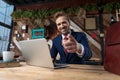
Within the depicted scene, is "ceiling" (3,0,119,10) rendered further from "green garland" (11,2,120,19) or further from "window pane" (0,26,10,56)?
"window pane" (0,26,10,56)

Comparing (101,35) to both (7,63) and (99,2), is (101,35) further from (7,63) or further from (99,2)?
(7,63)

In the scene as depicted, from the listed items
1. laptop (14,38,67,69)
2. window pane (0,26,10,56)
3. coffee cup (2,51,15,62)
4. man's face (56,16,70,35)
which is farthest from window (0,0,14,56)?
laptop (14,38,67,69)

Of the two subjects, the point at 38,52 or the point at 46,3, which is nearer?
the point at 38,52

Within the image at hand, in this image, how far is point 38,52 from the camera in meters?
1.15

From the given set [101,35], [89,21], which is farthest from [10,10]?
[101,35]

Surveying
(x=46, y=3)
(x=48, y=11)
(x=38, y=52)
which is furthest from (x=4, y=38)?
(x=38, y=52)

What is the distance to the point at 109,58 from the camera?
90 centimetres

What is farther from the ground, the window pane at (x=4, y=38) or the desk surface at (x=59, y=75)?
the window pane at (x=4, y=38)

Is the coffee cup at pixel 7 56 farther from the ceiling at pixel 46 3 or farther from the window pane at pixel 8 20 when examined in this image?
the window pane at pixel 8 20

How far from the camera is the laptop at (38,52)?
106 cm

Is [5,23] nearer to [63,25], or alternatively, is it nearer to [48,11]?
[48,11]

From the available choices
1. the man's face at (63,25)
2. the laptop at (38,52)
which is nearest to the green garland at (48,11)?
the man's face at (63,25)

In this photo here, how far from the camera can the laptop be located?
1062 millimetres

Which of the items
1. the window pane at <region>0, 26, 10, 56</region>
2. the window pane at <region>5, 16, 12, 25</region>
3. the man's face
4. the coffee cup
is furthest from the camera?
the window pane at <region>5, 16, 12, 25</region>
